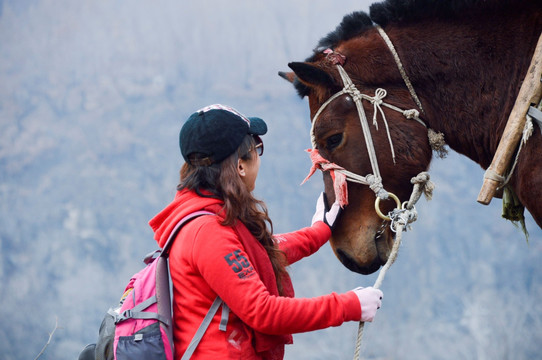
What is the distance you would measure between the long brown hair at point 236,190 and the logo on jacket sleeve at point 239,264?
106 mm

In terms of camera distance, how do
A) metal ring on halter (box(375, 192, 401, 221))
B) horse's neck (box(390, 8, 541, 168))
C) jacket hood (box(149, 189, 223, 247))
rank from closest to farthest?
1. jacket hood (box(149, 189, 223, 247))
2. horse's neck (box(390, 8, 541, 168))
3. metal ring on halter (box(375, 192, 401, 221))

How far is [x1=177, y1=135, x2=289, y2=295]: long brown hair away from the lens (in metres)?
1.33

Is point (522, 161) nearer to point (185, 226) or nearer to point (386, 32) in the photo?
point (386, 32)

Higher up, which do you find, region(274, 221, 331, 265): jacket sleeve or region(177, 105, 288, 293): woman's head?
region(177, 105, 288, 293): woman's head

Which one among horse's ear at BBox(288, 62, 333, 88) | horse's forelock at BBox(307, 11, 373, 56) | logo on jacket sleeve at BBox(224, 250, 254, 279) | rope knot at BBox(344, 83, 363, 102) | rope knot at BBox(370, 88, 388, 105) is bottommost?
logo on jacket sleeve at BBox(224, 250, 254, 279)

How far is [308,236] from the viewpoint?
5.70 ft

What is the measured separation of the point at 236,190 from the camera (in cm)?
134

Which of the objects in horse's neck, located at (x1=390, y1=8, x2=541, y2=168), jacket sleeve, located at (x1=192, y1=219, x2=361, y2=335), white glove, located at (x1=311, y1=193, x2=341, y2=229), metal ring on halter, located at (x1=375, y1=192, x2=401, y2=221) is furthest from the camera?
white glove, located at (x1=311, y1=193, x2=341, y2=229)

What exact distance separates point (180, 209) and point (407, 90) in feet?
2.96

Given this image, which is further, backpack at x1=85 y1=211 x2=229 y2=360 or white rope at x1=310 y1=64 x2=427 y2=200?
white rope at x1=310 y1=64 x2=427 y2=200

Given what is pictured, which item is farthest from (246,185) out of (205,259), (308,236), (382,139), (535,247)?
(535,247)

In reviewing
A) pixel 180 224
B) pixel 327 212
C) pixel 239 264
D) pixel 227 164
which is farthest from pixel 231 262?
pixel 327 212

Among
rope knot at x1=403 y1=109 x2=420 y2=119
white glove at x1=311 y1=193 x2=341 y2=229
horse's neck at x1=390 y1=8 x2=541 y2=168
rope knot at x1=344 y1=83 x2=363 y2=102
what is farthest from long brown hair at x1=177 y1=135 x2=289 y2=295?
horse's neck at x1=390 y1=8 x2=541 y2=168

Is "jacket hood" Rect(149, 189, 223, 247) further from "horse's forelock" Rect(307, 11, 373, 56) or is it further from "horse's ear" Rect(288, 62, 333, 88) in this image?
"horse's forelock" Rect(307, 11, 373, 56)
